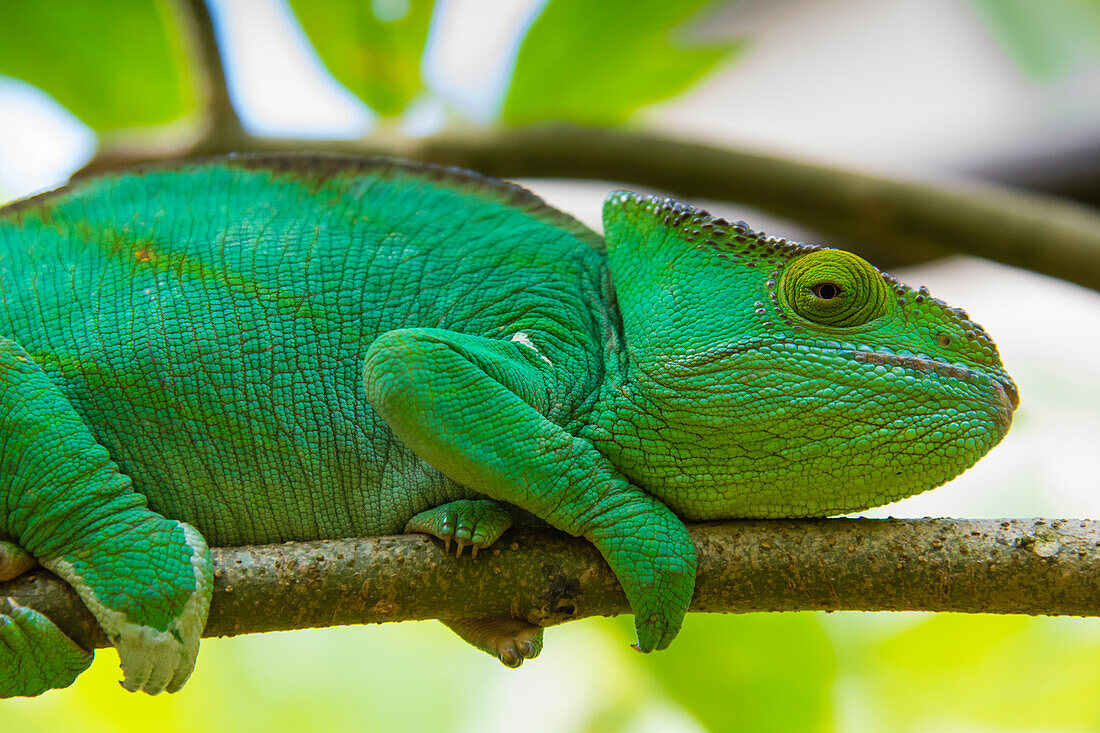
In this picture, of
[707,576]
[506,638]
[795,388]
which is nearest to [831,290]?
[795,388]

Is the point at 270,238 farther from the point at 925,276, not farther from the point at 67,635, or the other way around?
the point at 925,276

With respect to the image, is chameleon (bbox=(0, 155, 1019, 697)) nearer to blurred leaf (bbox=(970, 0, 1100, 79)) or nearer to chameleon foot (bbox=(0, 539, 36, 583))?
chameleon foot (bbox=(0, 539, 36, 583))

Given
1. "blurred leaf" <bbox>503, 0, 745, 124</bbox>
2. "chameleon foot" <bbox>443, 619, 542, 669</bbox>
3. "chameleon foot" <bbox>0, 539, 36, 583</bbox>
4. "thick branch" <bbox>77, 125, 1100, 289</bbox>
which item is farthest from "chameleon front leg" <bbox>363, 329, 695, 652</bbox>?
"thick branch" <bbox>77, 125, 1100, 289</bbox>

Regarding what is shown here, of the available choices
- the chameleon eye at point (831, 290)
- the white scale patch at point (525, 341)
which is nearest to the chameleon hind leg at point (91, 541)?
the white scale patch at point (525, 341)

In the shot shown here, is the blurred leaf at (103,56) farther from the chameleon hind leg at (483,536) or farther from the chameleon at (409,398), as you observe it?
the chameleon hind leg at (483,536)

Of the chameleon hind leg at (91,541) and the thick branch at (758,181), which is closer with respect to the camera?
the chameleon hind leg at (91,541)

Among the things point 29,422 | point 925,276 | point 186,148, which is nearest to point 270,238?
point 29,422

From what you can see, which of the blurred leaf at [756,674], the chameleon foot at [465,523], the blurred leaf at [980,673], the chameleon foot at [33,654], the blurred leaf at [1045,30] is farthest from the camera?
the blurred leaf at [1045,30]
